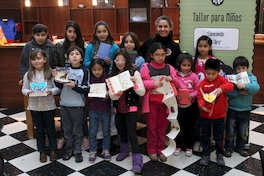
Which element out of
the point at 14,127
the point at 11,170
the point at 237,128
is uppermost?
the point at 237,128

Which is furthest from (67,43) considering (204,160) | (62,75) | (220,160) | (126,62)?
(220,160)

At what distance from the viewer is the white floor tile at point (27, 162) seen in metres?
3.08

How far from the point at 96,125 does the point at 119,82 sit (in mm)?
579

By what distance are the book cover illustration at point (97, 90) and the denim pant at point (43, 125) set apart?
0.47 m

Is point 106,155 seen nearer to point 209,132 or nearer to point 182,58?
point 209,132

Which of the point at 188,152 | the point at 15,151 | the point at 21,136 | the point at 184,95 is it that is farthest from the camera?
the point at 21,136

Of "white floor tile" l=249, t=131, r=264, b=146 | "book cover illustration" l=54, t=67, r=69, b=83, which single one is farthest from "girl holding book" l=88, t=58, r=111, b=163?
"white floor tile" l=249, t=131, r=264, b=146

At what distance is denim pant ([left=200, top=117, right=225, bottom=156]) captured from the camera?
300 cm

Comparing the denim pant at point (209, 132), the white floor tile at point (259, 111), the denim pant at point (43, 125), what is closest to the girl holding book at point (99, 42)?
the denim pant at point (43, 125)

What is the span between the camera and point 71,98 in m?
3.08

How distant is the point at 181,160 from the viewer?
3.15 meters

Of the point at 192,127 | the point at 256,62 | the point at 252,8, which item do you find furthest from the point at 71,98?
the point at 256,62

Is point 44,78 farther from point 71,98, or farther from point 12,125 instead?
point 12,125

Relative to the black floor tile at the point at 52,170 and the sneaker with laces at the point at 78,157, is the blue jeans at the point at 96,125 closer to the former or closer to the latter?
the sneaker with laces at the point at 78,157
